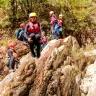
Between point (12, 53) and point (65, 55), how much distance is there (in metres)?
2.45

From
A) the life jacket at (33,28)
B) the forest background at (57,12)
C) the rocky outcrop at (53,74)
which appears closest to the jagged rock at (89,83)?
the rocky outcrop at (53,74)

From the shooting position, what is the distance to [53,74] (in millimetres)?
9711

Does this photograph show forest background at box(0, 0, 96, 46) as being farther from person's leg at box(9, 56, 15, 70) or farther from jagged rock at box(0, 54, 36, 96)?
jagged rock at box(0, 54, 36, 96)

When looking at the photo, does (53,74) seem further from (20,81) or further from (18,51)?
(18,51)

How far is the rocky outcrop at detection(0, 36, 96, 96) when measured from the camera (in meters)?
8.70

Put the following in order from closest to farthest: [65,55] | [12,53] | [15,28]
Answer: [12,53] < [65,55] < [15,28]

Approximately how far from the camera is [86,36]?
63.9 feet

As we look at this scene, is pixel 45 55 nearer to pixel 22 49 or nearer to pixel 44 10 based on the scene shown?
pixel 22 49

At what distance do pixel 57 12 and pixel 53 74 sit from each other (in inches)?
408

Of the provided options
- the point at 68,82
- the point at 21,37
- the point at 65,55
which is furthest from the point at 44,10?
the point at 68,82

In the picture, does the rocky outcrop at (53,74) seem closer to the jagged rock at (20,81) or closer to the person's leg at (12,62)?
the jagged rock at (20,81)

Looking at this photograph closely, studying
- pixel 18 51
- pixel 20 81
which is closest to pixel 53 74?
pixel 20 81

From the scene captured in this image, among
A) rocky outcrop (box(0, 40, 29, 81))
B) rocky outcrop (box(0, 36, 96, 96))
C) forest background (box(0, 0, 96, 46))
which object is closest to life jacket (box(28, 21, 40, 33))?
rocky outcrop (box(0, 36, 96, 96))

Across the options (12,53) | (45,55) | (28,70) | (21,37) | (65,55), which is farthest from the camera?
(21,37)
